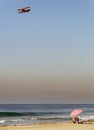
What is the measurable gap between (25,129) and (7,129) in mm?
1486

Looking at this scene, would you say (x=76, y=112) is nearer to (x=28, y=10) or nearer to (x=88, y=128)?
(x=88, y=128)

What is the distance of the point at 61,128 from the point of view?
26047 millimetres

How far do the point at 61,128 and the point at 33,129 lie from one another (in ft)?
6.70

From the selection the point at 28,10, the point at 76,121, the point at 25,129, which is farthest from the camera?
the point at 76,121

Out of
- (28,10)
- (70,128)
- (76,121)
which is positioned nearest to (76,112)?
(76,121)

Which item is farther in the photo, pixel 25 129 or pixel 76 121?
pixel 76 121

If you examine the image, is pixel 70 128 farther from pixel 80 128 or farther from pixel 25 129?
pixel 25 129

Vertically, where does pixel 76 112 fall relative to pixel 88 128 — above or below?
above

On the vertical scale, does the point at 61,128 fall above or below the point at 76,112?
below

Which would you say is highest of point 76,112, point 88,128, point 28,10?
point 28,10

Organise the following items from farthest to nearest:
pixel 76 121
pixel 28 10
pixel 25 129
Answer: pixel 76 121
pixel 25 129
pixel 28 10

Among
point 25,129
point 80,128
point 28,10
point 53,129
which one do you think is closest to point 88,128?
point 80,128

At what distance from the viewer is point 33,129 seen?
25.5m

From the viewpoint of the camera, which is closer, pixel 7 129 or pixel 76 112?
pixel 7 129
